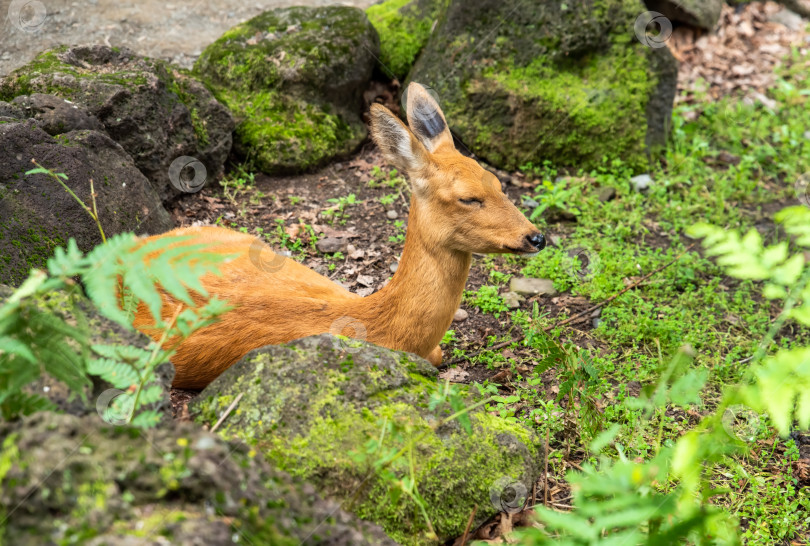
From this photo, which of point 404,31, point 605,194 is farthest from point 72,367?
point 404,31

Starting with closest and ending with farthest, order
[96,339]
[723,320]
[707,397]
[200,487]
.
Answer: [200,487], [96,339], [707,397], [723,320]

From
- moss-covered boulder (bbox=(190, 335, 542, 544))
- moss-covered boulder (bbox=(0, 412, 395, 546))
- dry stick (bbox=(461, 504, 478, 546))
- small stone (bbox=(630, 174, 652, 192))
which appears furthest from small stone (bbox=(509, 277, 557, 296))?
moss-covered boulder (bbox=(0, 412, 395, 546))

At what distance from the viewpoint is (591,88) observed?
6793 millimetres

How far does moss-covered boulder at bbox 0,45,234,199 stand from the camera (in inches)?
200

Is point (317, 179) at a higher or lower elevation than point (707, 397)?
higher

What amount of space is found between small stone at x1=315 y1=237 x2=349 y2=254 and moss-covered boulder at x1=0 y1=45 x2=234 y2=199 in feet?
4.27

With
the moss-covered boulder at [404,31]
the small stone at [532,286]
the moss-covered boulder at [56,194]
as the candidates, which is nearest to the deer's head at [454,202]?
the small stone at [532,286]

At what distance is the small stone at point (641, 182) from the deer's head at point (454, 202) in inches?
118

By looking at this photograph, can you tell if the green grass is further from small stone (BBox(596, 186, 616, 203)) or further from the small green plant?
the small green plant

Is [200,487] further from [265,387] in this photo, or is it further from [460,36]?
[460,36]

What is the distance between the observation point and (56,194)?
410 centimetres

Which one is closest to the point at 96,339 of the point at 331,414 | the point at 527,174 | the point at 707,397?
the point at 331,414

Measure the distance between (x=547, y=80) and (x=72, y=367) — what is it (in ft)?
18.7

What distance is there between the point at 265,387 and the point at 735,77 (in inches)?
316
